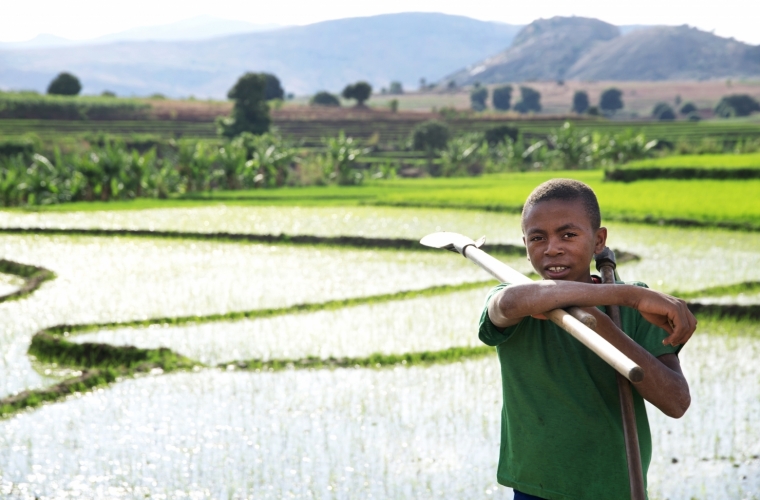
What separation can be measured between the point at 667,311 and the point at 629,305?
55mm

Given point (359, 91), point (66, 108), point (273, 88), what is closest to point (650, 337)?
point (66, 108)

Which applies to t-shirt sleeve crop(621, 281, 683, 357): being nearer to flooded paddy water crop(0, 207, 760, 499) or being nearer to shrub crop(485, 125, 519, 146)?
flooded paddy water crop(0, 207, 760, 499)

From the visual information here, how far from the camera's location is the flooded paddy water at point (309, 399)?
3607mm

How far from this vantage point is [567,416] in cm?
177

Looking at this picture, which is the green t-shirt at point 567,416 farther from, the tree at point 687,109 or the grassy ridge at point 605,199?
the tree at point 687,109

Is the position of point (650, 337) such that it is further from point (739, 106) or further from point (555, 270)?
point (739, 106)

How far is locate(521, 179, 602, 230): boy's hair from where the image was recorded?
5.67 ft

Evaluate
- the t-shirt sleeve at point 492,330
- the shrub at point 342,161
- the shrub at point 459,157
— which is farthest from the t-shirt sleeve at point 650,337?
the shrub at point 459,157

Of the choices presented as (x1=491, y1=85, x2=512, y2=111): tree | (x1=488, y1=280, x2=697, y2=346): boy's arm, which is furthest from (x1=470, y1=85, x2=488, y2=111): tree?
(x1=488, y1=280, x2=697, y2=346): boy's arm

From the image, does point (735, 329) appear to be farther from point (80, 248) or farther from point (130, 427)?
point (80, 248)

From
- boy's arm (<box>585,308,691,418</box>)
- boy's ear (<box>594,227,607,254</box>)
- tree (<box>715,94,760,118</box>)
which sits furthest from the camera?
tree (<box>715,94,760,118</box>)

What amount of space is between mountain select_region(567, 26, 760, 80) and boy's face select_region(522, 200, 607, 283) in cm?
18399

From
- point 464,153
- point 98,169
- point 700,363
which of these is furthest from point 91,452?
point 464,153

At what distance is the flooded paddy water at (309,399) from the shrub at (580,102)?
91.4 metres
